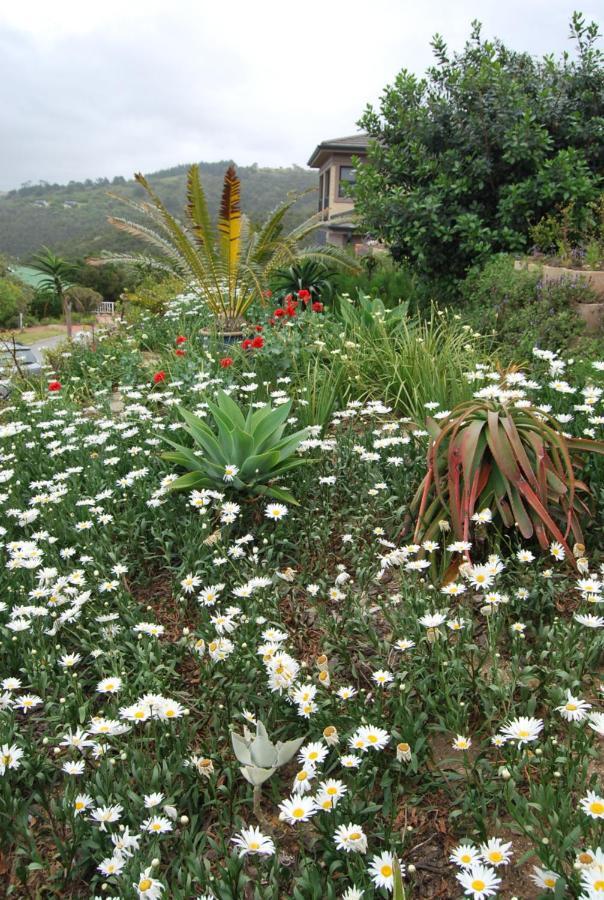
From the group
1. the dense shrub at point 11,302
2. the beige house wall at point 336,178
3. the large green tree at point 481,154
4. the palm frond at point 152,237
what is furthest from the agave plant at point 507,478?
the dense shrub at point 11,302

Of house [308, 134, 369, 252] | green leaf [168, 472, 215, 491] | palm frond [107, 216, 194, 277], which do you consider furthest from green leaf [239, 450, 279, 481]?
house [308, 134, 369, 252]

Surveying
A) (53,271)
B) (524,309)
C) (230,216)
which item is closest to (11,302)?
(53,271)

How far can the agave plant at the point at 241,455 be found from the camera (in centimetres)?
331

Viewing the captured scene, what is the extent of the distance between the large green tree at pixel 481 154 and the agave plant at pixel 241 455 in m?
5.03

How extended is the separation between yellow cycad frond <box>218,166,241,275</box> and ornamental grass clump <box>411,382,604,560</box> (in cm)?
537

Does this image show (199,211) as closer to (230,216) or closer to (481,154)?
(230,216)

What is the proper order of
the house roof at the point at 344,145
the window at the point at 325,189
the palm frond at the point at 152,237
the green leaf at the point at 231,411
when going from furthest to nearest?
1. the window at the point at 325,189
2. the house roof at the point at 344,145
3. the palm frond at the point at 152,237
4. the green leaf at the point at 231,411

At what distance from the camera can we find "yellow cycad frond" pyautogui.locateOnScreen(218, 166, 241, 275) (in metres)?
7.50

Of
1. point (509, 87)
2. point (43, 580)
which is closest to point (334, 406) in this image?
point (43, 580)

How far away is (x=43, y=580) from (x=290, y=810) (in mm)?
1723

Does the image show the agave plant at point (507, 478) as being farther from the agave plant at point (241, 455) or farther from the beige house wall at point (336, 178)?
the beige house wall at point (336, 178)

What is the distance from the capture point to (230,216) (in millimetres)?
7652

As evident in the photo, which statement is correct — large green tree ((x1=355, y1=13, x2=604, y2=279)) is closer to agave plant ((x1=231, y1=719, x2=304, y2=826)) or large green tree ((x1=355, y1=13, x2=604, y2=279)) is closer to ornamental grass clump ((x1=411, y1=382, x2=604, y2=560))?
ornamental grass clump ((x1=411, y1=382, x2=604, y2=560))

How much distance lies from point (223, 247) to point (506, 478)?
6033 millimetres
